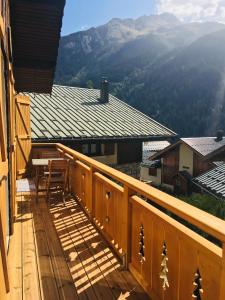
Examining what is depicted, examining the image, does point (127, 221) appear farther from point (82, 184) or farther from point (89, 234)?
point (82, 184)

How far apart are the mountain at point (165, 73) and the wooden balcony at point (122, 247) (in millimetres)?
71996

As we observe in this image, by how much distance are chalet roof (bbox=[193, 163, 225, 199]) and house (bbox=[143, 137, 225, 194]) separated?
657 centimetres

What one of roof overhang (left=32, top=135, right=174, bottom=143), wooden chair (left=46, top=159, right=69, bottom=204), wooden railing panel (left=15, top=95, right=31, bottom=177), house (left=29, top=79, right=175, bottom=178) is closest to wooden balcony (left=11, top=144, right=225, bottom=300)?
wooden chair (left=46, top=159, right=69, bottom=204)

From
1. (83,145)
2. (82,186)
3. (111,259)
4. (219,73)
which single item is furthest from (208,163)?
(219,73)

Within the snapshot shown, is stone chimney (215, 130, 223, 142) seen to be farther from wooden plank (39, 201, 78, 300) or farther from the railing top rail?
the railing top rail

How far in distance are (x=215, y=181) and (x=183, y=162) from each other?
1308cm

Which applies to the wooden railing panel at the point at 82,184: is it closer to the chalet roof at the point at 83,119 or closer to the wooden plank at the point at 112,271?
the wooden plank at the point at 112,271

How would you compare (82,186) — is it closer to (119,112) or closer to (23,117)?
(23,117)

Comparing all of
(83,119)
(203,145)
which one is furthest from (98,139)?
(203,145)

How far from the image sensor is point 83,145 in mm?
15383

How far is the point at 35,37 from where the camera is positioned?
18.1 feet

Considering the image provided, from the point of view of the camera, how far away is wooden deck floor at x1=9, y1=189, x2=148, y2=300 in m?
3.22

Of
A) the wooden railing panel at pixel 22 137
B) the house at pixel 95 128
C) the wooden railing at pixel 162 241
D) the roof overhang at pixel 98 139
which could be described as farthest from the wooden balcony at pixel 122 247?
the house at pixel 95 128

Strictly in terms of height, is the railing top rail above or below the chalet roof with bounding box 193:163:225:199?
above
